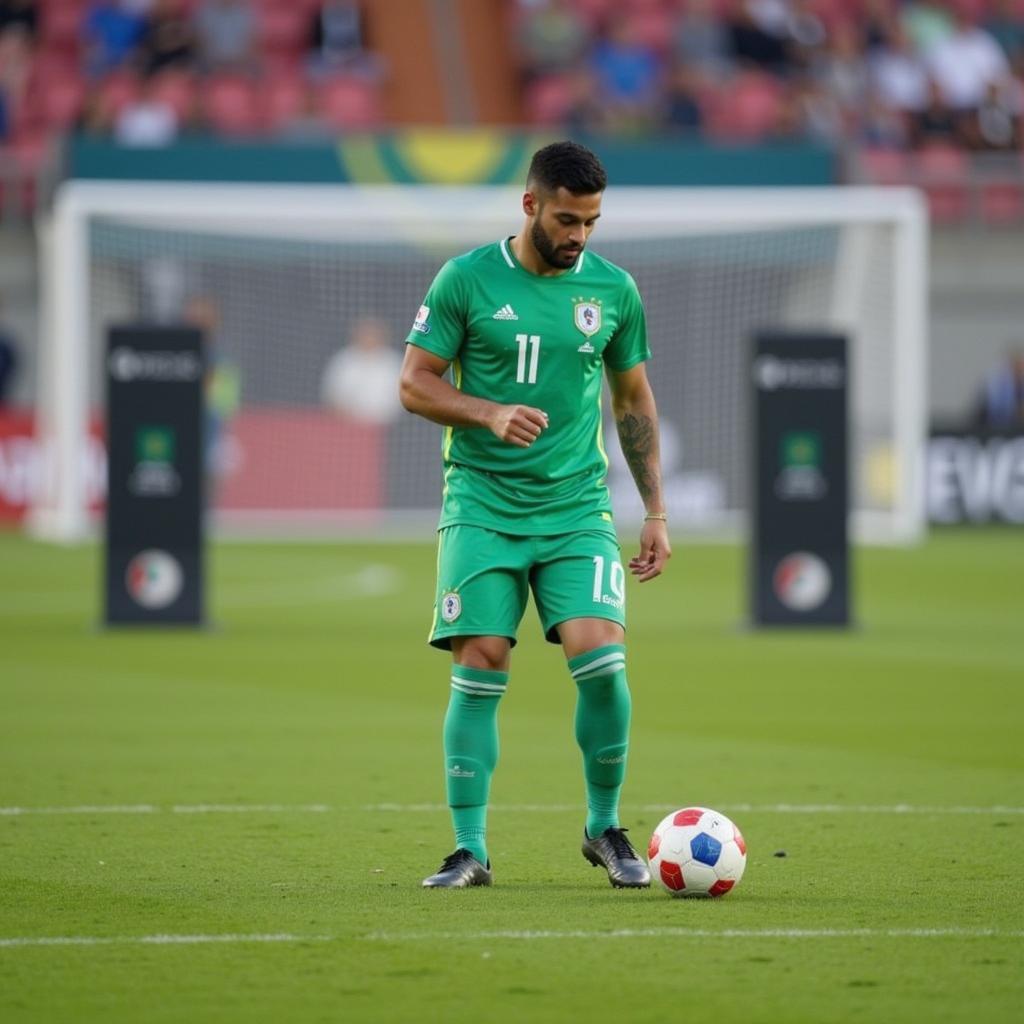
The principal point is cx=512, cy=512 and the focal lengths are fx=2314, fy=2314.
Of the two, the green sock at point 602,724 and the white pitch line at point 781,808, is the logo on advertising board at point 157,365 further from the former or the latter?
the green sock at point 602,724

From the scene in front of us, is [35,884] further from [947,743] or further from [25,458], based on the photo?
[25,458]

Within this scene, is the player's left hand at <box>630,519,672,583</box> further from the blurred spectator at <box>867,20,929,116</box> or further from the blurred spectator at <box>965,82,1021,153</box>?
the blurred spectator at <box>867,20,929,116</box>

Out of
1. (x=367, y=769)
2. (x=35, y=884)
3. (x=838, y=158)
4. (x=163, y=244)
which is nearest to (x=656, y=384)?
(x=838, y=158)

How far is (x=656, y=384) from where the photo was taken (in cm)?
2689

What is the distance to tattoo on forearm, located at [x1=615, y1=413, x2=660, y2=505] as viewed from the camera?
716 centimetres

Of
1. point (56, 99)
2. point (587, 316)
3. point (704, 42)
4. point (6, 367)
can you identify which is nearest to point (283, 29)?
point (56, 99)

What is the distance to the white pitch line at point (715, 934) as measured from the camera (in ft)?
19.5

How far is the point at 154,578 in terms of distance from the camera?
15672 millimetres

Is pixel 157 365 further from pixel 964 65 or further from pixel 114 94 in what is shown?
pixel 964 65

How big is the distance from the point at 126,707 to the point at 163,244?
575 inches

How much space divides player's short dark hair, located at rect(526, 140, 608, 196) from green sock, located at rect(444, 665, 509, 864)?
1428 millimetres

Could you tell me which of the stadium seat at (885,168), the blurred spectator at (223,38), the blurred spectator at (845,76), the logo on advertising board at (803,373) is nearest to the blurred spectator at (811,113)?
the blurred spectator at (845,76)

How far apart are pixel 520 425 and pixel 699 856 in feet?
4.33

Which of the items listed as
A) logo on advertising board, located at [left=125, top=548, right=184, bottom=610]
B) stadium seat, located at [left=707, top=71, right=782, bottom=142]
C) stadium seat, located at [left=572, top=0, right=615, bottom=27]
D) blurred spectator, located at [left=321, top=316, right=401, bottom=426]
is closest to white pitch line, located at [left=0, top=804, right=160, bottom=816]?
logo on advertising board, located at [left=125, top=548, right=184, bottom=610]
